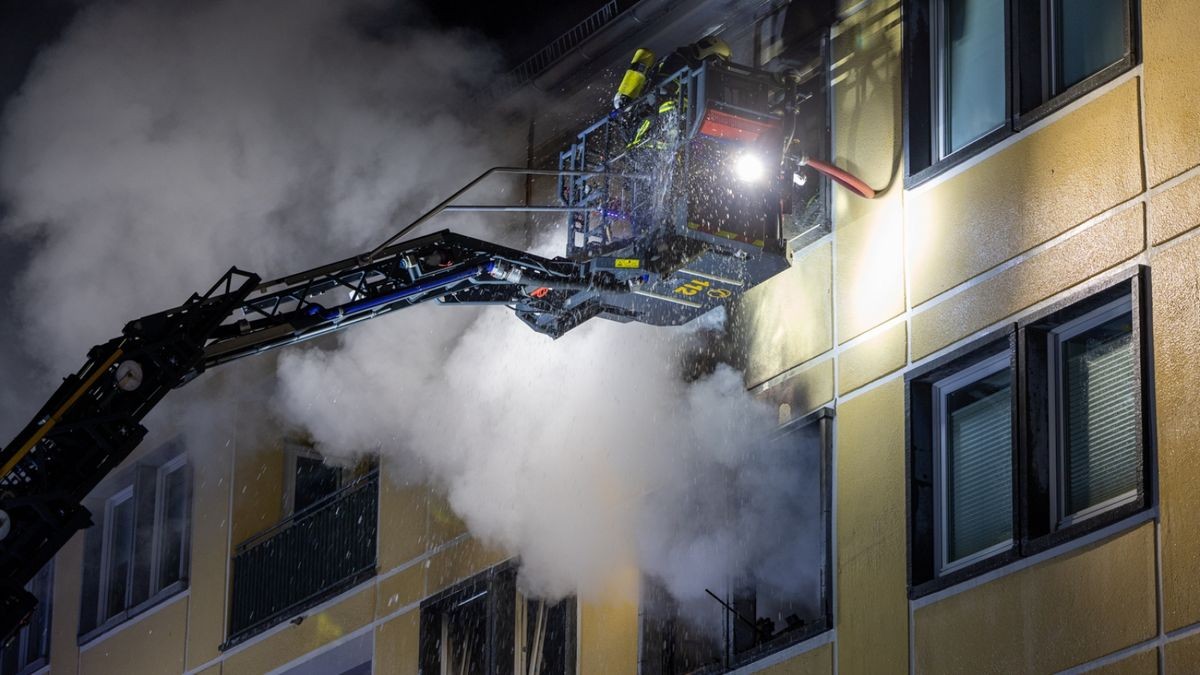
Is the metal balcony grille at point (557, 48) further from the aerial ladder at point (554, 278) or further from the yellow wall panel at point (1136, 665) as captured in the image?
the yellow wall panel at point (1136, 665)

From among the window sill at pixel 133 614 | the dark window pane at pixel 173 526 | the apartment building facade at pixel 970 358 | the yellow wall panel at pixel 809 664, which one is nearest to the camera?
the apartment building facade at pixel 970 358

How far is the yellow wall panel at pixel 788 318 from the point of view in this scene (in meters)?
11.4

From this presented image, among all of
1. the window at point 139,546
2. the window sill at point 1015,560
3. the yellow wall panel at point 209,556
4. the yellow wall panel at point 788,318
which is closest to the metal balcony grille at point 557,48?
the yellow wall panel at point 788,318

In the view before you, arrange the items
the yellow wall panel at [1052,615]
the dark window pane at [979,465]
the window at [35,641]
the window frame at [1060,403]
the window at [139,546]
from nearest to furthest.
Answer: the yellow wall panel at [1052,615], the window frame at [1060,403], the dark window pane at [979,465], the window at [139,546], the window at [35,641]

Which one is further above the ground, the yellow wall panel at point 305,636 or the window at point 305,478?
the window at point 305,478

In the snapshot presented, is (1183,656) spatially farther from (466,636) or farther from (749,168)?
(466,636)

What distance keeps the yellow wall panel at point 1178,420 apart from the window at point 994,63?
118cm

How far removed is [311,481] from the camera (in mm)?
17656

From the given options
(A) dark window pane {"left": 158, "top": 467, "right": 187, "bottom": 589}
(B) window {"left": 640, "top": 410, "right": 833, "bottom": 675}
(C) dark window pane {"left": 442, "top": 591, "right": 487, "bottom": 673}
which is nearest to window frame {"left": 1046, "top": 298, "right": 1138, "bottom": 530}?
(B) window {"left": 640, "top": 410, "right": 833, "bottom": 675}

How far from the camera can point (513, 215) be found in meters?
14.7

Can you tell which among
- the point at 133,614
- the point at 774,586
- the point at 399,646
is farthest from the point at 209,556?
the point at 774,586

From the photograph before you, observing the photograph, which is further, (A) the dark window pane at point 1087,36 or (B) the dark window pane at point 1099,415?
(A) the dark window pane at point 1087,36

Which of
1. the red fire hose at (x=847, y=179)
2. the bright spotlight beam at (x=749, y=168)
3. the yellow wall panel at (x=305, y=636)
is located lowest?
the yellow wall panel at (x=305, y=636)

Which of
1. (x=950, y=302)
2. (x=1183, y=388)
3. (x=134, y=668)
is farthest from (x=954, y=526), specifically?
(x=134, y=668)
